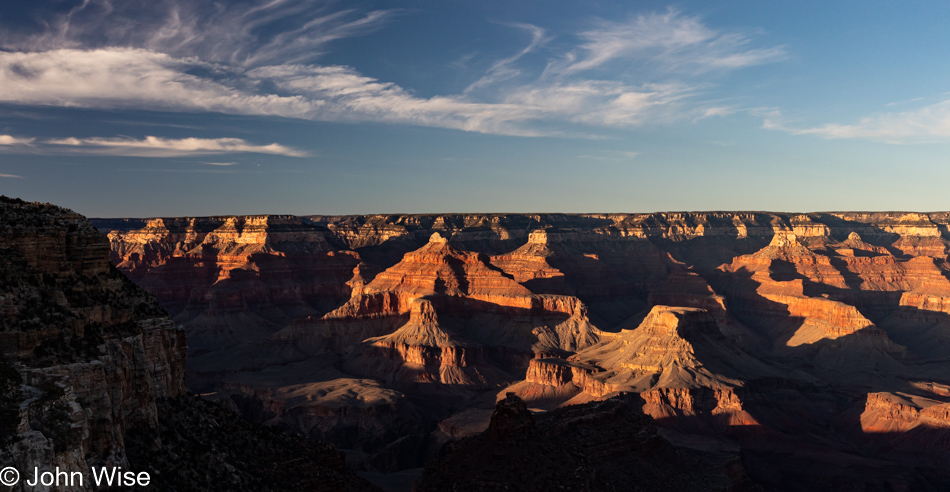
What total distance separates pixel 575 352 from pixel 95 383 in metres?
111

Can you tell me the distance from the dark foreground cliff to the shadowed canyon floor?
60.3 feet

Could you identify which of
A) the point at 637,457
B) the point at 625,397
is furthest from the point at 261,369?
the point at 637,457

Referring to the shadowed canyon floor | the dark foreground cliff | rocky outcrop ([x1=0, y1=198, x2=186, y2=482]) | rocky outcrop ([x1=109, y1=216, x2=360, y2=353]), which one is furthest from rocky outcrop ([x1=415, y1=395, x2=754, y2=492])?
rocky outcrop ([x1=109, y1=216, x2=360, y2=353])

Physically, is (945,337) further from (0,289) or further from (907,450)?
(0,289)

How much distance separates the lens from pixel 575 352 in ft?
426

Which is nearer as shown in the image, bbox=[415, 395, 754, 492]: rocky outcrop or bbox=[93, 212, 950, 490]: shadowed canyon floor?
bbox=[415, 395, 754, 492]: rocky outcrop

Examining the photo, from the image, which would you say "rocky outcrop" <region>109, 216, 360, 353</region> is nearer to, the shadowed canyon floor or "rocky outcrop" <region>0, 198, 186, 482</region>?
the shadowed canyon floor

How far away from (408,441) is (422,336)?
37399 millimetres

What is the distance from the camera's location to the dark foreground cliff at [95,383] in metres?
21.7

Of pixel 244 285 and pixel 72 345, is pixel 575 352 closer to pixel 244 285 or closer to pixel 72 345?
pixel 244 285

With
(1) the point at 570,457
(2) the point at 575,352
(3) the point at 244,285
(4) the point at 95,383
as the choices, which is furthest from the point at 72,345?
(3) the point at 244,285

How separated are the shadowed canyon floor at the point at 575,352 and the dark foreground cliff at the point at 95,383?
18.4 metres

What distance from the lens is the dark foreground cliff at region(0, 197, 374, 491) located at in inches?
856

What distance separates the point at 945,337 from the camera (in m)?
146
